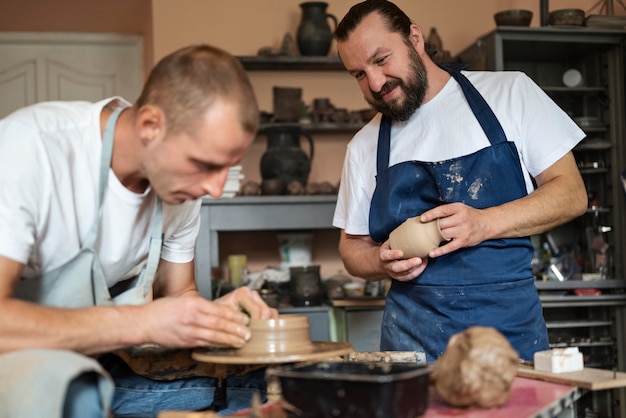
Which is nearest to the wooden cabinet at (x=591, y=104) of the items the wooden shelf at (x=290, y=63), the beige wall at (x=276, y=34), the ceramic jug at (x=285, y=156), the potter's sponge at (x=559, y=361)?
the beige wall at (x=276, y=34)

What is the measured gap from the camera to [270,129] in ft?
17.1

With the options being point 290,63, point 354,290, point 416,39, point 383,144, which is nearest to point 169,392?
point 383,144

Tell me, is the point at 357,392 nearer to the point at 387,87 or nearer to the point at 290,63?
the point at 387,87

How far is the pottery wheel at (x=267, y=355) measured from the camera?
5.81 feet

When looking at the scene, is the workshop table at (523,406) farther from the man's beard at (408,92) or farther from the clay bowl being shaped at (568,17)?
the clay bowl being shaped at (568,17)

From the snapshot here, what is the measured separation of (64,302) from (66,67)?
17.3ft

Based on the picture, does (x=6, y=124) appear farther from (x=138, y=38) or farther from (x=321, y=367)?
(x=138, y=38)

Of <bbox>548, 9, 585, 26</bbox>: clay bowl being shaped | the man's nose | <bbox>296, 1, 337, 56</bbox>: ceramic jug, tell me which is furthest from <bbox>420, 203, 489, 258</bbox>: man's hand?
<bbox>296, 1, 337, 56</bbox>: ceramic jug

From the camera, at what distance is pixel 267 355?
5.94 ft

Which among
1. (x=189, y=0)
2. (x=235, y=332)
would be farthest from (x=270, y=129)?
(x=235, y=332)

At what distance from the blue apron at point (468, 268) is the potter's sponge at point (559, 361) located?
0.60 meters

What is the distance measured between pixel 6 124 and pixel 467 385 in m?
1.14

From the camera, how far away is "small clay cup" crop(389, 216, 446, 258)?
259 cm

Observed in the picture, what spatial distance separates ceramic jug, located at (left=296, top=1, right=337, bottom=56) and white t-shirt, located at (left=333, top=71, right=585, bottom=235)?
2.53m
